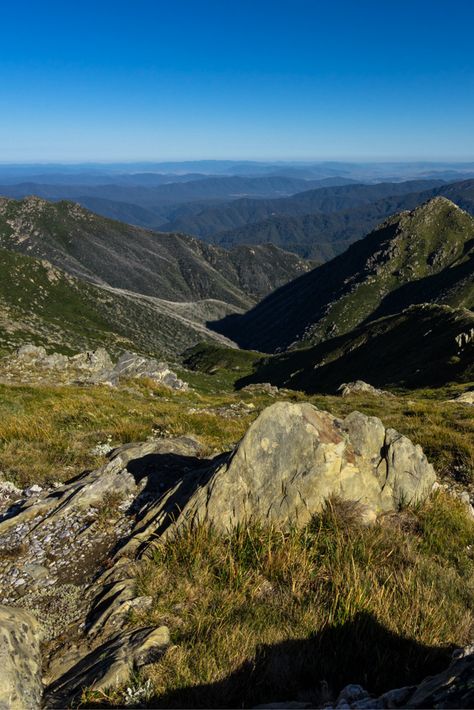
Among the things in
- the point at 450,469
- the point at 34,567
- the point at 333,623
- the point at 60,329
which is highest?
the point at 333,623

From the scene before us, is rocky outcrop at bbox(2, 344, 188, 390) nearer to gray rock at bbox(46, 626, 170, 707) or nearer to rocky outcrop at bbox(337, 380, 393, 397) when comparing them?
rocky outcrop at bbox(337, 380, 393, 397)

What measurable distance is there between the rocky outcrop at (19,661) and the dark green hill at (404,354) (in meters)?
54.2

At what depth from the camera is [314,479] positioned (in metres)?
7.62

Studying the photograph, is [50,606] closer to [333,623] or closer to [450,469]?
[333,623]

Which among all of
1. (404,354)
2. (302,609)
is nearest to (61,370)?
(302,609)

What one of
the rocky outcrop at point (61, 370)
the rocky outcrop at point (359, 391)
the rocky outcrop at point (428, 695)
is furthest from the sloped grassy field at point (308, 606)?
the rocky outcrop at point (359, 391)

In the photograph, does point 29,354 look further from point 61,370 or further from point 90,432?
point 90,432

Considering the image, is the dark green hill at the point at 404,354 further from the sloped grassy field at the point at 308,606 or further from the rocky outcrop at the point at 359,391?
the sloped grassy field at the point at 308,606

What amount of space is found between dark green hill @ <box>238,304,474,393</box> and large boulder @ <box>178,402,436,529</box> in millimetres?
47898

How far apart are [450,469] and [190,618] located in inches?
369

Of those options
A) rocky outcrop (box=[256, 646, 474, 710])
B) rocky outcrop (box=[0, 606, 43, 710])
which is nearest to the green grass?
rocky outcrop (box=[256, 646, 474, 710])

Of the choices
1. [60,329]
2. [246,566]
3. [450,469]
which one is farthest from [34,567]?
[60,329]

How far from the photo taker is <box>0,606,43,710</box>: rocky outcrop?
424cm

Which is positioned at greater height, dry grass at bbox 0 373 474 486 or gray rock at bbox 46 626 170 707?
gray rock at bbox 46 626 170 707
